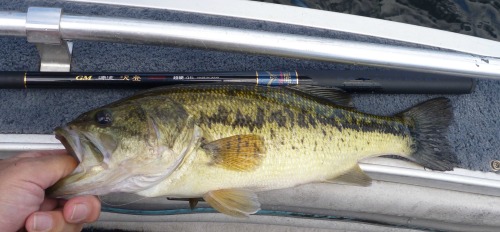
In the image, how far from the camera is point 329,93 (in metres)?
2.00

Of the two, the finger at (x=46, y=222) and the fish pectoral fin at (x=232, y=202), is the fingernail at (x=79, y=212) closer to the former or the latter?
the finger at (x=46, y=222)

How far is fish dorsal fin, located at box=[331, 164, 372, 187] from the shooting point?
6.32 feet

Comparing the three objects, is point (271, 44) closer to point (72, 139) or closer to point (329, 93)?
point (329, 93)

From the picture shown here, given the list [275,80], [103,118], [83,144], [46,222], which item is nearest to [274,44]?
[275,80]

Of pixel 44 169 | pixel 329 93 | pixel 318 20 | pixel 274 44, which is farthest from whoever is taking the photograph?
pixel 318 20

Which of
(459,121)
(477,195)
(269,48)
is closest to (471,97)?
(459,121)

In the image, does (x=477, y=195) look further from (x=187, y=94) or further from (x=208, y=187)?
(x=187, y=94)

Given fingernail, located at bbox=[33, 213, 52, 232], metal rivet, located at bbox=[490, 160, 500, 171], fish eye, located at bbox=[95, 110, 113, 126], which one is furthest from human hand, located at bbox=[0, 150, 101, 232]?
metal rivet, located at bbox=[490, 160, 500, 171]

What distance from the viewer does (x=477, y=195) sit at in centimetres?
216

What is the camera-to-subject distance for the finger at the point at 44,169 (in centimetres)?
144

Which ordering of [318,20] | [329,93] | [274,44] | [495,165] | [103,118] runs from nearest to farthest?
[103,118], [274,44], [329,93], [495,165], [318,20]

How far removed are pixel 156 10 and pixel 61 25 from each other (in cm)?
61

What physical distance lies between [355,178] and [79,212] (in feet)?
3.87

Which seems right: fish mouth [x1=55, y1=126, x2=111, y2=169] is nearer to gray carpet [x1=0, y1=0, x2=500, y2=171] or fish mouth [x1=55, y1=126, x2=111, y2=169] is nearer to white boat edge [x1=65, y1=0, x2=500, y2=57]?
gray carpet [x1=0, y1=0, x2=500, y2=171]
